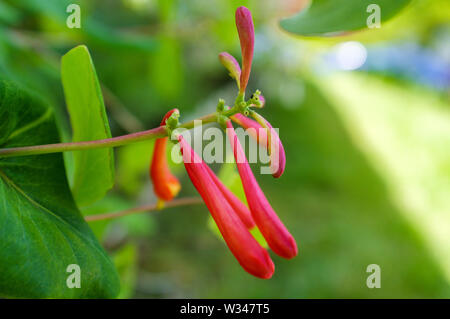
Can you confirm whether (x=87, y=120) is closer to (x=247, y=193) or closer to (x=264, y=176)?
(x=247, y=193)

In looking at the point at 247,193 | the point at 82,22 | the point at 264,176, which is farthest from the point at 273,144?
the point at 264,176

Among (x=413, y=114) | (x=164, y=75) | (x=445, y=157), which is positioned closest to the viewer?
(x=164, y=75)

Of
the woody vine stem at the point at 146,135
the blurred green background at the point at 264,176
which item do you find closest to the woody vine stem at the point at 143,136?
the woody vine stem at the point at 146,135

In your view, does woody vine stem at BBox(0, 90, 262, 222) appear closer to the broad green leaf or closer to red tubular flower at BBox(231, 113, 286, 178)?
red tubular flower at BBox(231, 113, 286, 178)

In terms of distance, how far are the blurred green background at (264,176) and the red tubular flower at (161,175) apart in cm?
11

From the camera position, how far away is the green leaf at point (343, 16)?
208 millimetres

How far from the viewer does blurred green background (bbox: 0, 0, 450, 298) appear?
0.60 meters

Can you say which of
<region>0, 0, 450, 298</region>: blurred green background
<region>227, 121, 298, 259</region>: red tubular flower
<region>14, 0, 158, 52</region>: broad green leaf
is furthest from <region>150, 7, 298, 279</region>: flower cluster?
<region>14, 0, 158, 52</region>: broad green leaf

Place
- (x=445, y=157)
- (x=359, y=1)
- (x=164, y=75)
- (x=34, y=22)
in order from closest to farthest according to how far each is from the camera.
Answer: (x=359, y=1), (x=164, y=75), (x=34, y=22), (x=445, y=157)

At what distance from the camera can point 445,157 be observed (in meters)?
1.85

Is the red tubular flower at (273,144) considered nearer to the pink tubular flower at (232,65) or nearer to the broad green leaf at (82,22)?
the pink tubular flower at (232,65)
